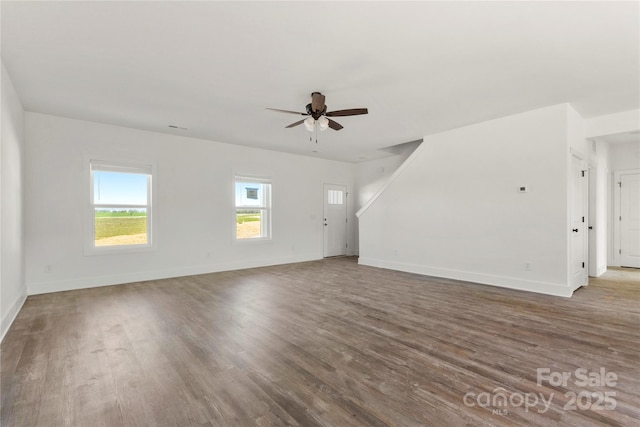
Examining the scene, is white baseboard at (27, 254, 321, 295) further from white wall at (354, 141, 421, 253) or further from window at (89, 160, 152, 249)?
white wall at (354, 141, 421, 253)

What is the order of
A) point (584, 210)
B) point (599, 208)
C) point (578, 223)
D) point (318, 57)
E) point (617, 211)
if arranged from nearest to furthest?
point (318, 57) → point (578, 223) → point (584, 210) → point (599, 208) → point (617, 211)

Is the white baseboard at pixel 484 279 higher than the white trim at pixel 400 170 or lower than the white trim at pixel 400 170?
lower

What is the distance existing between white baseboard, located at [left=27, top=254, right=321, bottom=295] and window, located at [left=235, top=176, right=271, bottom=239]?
651 mm

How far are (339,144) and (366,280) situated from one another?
3.02 m

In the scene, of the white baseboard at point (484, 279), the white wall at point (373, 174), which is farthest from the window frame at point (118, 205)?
the white wall at point (373, 174)

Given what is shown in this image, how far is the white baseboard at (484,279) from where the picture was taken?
4266 millimetres

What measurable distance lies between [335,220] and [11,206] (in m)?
6.58

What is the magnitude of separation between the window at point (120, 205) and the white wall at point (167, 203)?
0.17 meters

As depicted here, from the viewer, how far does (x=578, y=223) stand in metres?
4.74

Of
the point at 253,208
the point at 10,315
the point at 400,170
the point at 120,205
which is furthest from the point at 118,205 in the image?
the point at 400,170

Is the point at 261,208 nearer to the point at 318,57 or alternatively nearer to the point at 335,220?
the point at 335,220

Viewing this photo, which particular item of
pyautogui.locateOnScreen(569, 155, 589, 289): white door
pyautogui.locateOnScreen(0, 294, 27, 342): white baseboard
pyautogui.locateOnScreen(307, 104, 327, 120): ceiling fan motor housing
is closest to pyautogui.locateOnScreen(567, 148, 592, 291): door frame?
pyautogui.locateOnScreen(569, 155, 589, 289): white door

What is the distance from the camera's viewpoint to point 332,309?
3.71m

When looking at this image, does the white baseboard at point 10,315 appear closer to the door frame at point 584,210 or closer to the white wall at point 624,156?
the door frame at point 584,210
